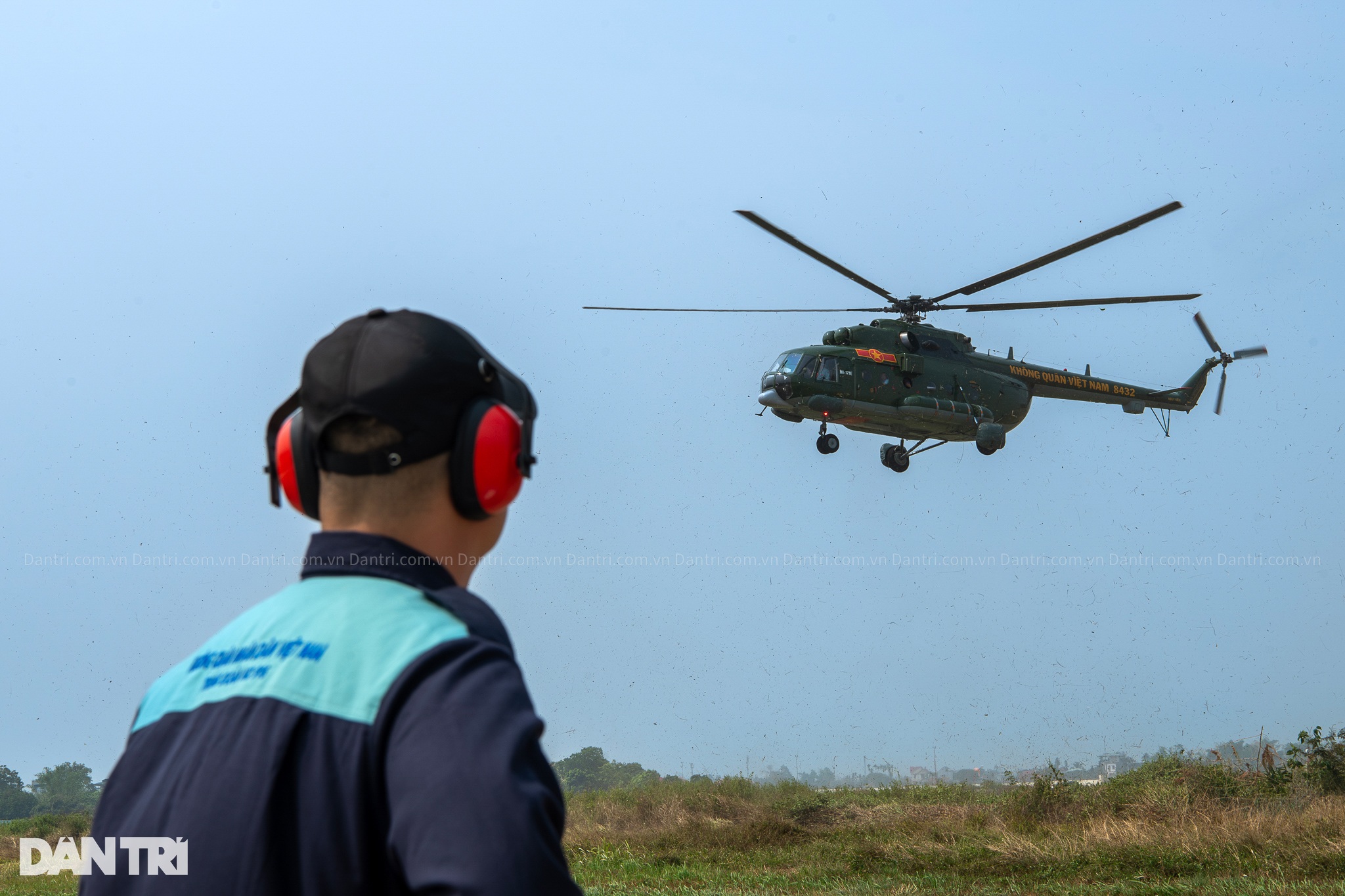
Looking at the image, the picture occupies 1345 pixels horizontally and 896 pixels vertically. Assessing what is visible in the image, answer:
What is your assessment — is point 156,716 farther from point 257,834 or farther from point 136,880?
point 257,834

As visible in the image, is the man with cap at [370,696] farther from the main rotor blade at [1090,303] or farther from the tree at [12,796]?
the tree at [12,796]

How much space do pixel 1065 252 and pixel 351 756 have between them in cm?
1590

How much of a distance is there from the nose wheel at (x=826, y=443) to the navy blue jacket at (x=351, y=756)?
15771 mm

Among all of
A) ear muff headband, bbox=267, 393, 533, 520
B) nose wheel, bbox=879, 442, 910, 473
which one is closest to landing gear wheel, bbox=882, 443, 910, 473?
nose wheel, bbox=879, 442, 910, 473

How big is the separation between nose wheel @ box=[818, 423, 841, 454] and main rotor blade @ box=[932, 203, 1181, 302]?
10.5ft

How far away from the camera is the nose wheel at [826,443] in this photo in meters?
17.1

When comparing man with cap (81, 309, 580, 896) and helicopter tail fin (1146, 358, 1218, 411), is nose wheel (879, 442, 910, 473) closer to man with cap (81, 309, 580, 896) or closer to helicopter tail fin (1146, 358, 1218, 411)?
helicopter tail fin (1146, 358, 1218, 411)

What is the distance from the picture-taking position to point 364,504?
1.58 m

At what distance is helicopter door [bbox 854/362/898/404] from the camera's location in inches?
668

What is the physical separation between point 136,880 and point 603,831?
2096 cm

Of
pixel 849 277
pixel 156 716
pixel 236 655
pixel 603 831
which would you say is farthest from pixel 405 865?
pixel 603 831

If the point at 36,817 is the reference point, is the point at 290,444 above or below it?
above

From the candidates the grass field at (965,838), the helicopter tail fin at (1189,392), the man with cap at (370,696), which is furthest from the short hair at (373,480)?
the helicopter tail fin at (1189,392)

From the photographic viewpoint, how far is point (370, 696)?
1.28 meters
